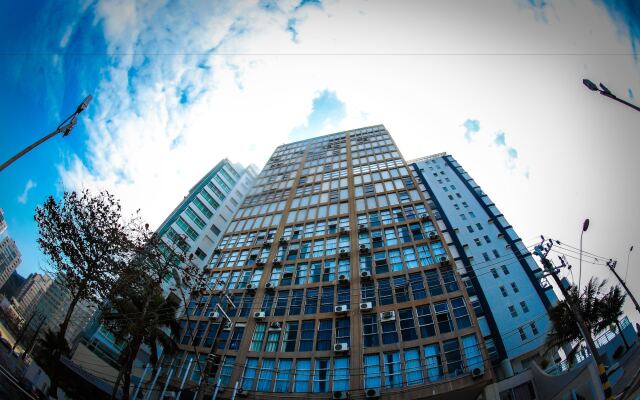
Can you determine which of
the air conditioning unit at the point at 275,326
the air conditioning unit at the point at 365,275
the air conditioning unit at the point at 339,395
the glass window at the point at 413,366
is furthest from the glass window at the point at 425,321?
the air conditioning unit at the point at 275,326

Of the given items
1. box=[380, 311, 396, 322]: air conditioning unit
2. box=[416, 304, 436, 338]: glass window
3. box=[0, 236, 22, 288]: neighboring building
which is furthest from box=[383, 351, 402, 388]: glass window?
box=[0, 236, 22, 288]: neighboring building

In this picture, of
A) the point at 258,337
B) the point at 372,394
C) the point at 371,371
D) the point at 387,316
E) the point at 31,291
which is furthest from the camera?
the point at 31,291

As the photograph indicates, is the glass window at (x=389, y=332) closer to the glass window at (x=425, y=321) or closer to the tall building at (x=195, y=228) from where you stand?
the glass window at (x=425, y=321)

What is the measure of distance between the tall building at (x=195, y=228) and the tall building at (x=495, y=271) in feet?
108

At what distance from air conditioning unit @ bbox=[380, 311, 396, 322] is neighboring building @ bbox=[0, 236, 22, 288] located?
521 feet

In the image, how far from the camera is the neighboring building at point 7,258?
386ft

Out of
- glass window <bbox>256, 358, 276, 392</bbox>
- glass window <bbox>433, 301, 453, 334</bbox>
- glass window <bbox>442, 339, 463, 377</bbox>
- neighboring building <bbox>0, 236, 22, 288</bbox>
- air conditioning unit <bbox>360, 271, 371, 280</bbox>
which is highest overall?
neighboring building <bbox>0, 236, 22, 288</bbox>

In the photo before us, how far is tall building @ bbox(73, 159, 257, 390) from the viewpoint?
28.9m

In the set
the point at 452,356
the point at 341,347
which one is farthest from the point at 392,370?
the point at 452,356

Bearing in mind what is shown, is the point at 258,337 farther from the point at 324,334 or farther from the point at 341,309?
the point at 341,309

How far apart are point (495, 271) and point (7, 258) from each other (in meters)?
181

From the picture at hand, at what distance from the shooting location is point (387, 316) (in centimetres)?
2295

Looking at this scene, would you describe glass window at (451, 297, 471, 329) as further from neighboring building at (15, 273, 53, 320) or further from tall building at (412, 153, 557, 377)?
neighboring building at (15, 273, 53, 320)

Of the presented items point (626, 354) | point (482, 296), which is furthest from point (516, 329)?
point (626, 354)
